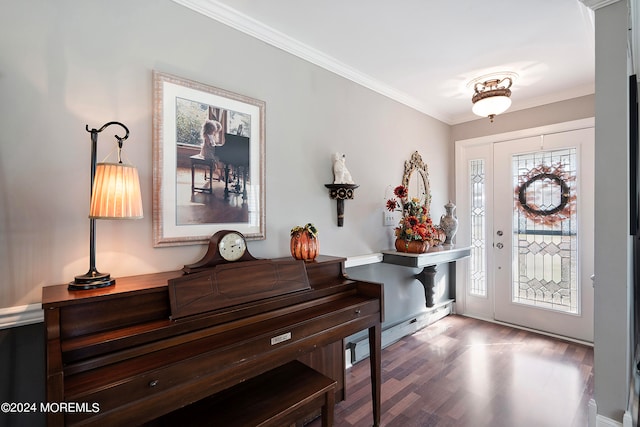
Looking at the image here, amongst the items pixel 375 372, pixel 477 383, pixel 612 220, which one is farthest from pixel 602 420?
pixel 375 372

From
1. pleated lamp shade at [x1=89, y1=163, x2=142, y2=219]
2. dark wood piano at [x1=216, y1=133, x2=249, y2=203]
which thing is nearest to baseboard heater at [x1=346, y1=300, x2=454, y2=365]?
dark wood piano at [x1=216, y1=133, x2=249, y2=203]

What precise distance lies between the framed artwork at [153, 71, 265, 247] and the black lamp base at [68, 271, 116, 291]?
35 cm

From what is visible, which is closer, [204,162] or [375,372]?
[204,162]

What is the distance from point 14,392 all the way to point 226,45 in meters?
A: 2.06

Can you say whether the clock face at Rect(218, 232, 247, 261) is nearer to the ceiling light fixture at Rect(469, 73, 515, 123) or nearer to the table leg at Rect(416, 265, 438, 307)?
the table leg at Rect(416, 265, 438, 307)

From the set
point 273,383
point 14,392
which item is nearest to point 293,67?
point 273,383

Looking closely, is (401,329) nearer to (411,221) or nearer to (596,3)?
(411,221)

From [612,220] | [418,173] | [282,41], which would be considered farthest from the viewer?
[418,173]

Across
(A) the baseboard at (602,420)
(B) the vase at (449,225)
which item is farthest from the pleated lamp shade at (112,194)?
(B) the vase at (449,225)

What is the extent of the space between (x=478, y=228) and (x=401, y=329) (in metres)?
1.70

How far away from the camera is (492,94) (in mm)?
2900

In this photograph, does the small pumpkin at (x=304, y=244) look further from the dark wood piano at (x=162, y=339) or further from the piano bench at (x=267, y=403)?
the piano bench at (x=267, y=403)

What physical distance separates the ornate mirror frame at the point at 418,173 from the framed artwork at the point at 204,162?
1903 millimetres

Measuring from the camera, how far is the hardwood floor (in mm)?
2029
